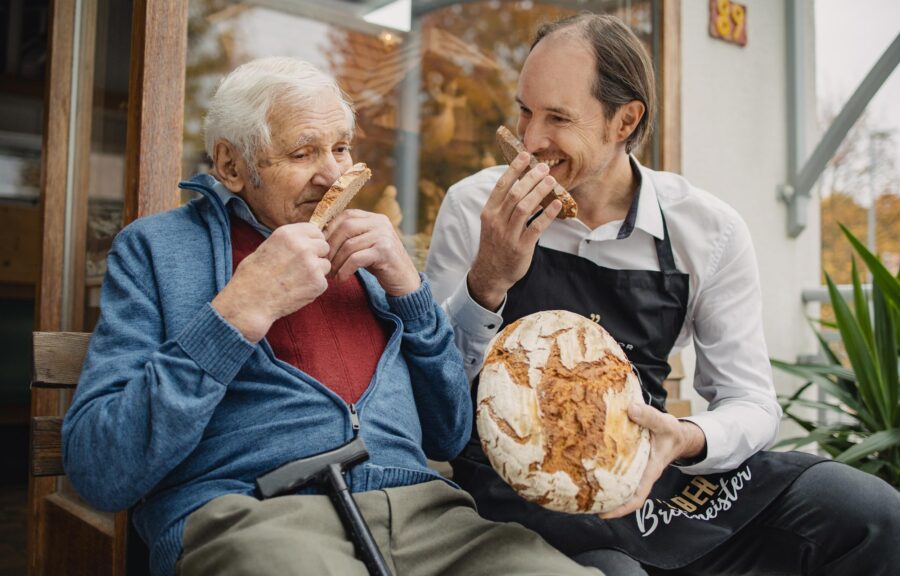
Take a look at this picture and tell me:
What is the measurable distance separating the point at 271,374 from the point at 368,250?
1.05 feet

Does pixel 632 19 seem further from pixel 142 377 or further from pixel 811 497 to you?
pixel 142 377

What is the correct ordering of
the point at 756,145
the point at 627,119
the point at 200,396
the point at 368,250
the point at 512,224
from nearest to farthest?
the point at 200,396, the point at 368,250, the point at 512,224, the point at 627,119, the point at 756,145

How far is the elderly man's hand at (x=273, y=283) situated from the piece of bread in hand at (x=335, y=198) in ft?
0.37

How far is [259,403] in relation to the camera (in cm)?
150

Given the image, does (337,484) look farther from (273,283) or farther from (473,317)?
(473,317)

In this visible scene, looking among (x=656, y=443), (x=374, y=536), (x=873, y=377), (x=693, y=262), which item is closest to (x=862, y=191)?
(x=873, y=377)

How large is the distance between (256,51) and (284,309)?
2137 millimetres

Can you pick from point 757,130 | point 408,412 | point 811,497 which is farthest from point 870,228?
point 408,412

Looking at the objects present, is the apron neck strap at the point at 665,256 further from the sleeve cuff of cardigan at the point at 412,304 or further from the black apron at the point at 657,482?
the sleeve cuff of cardigan at the point at 412,304

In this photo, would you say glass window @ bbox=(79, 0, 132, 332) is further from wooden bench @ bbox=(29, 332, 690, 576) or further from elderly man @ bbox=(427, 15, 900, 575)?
elderly man @ bbox=(427, 15, 900, 575)

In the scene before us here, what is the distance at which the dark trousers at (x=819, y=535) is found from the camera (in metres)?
1.64

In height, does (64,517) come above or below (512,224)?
below

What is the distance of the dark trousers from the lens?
64.6 inches

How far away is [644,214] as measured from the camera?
6.68 ft
